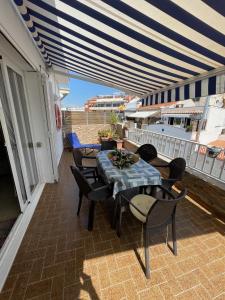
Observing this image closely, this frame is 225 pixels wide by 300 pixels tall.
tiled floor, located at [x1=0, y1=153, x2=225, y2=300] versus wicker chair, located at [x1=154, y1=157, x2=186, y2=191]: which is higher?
wicker chair, located at [x1=154, y1=157, x2=186, y2=191]

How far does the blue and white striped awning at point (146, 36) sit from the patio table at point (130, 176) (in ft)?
4.80

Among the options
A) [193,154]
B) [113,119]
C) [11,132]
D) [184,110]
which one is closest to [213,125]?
[184,110]

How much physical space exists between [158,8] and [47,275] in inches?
114

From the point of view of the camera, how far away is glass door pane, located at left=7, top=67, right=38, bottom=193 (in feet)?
8.40

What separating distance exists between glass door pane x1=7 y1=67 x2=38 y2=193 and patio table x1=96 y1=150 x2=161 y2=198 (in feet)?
5.15

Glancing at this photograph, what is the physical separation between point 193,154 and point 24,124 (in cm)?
380

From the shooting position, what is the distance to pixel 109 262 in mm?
1768

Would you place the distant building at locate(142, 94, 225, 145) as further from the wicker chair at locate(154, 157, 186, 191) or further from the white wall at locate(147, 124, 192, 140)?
the wicker chair at locate(154, 157, 186, 191)

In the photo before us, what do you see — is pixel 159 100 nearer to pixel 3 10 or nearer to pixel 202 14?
pixel 202 14

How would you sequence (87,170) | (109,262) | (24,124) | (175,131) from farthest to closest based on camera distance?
(175,131), (87,170), (24,124), (109,262)

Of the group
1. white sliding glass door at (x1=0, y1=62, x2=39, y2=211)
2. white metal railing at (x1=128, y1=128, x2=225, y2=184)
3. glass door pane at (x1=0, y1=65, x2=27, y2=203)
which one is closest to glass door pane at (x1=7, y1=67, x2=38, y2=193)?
white sliding glass door at (x1=0, y1=62, x2=39, y2=211)

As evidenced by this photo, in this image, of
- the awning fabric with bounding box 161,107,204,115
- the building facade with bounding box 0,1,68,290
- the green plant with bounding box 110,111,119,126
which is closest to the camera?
the building facade with bounding box 0,1,68,290

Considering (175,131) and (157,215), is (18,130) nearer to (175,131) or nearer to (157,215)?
(157,215)

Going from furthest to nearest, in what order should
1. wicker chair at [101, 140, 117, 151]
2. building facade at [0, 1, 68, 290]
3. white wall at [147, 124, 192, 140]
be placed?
white wall at [147, 124, 192, 140]
wicker chair at [101, 140, 117, 151]
building facade at [0, 1, 68, 290]
